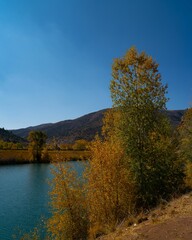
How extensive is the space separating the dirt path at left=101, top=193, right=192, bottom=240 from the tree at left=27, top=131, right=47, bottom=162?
92.5 m

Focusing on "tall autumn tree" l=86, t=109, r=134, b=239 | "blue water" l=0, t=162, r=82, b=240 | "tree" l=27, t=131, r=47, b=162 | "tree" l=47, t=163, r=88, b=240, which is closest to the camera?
"tree" l=47, t=163, r=88, b=240

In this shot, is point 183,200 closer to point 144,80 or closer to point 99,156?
point 99,156

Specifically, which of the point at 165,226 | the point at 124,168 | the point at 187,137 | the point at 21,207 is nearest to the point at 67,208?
the point at 124,168

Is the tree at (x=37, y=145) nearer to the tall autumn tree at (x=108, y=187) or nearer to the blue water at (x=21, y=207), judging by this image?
the blue water at (x=21, y=207)

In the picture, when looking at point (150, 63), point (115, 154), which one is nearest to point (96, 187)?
point (115, 154)

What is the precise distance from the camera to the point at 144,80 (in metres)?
19.7

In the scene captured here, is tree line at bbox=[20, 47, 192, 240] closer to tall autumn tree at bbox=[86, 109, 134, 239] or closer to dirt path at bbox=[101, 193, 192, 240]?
tall autumn tree at bbox=[86, 109, 134, 239]

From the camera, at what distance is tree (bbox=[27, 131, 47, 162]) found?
103125 mm

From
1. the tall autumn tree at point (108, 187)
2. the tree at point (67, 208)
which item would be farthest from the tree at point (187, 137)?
the tree at point (67, 208)

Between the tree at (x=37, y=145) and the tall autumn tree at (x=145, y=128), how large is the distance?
88.0 meters

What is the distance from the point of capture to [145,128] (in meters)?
19.3

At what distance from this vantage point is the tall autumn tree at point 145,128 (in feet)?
59.9

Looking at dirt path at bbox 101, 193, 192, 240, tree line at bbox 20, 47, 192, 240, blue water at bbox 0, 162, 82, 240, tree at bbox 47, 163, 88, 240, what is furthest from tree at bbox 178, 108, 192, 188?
tree at bbox 47, 163, 88, 240

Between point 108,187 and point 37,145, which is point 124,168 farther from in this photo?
point 37,145
